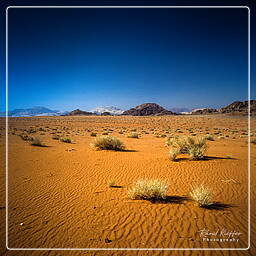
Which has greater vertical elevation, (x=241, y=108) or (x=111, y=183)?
(x=241, y=108)

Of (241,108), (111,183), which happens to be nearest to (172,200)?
(111,183)

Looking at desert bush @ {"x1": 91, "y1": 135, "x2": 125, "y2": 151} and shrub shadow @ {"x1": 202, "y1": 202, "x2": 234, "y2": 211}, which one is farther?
desert bush @ {"x1": 91, "y1": 135, "x2": 125, "y2": 151}

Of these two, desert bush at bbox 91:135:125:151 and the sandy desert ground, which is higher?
desert bush at bbox 91:135:125:151

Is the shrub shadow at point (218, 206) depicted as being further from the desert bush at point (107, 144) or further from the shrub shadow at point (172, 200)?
the desert bush at point (107, 144)

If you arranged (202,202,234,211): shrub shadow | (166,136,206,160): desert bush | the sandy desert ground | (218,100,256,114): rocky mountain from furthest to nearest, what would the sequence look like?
(218,100,256,114): rocky mountain < (166,136,206,160): desert bush < (202,202,234,211): shrub shadow < the sandy desert ground

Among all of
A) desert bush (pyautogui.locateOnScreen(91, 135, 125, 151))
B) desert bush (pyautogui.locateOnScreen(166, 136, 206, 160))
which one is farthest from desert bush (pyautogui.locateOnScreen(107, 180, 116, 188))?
desert bush (pyautogui.locateOnScreen(91, 135, 125, 151))

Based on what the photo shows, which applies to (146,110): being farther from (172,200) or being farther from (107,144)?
(172,200)

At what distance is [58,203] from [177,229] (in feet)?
10.3

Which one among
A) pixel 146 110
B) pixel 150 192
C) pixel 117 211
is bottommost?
pixel 117 211

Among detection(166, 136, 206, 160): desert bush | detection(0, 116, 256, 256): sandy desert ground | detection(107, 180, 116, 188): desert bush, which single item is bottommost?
detection(0, 116, 256, 256): sandy desert ground

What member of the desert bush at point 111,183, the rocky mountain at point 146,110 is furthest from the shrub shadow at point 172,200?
the rocky mountain at point 146,110

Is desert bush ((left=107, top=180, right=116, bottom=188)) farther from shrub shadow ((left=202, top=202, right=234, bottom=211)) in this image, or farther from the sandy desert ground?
shrub shadow ((left=202, top=202, right=234, bottom=211))

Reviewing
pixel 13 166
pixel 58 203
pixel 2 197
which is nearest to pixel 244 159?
pixel 58 203

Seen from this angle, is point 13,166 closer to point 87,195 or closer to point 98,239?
point 87,195
